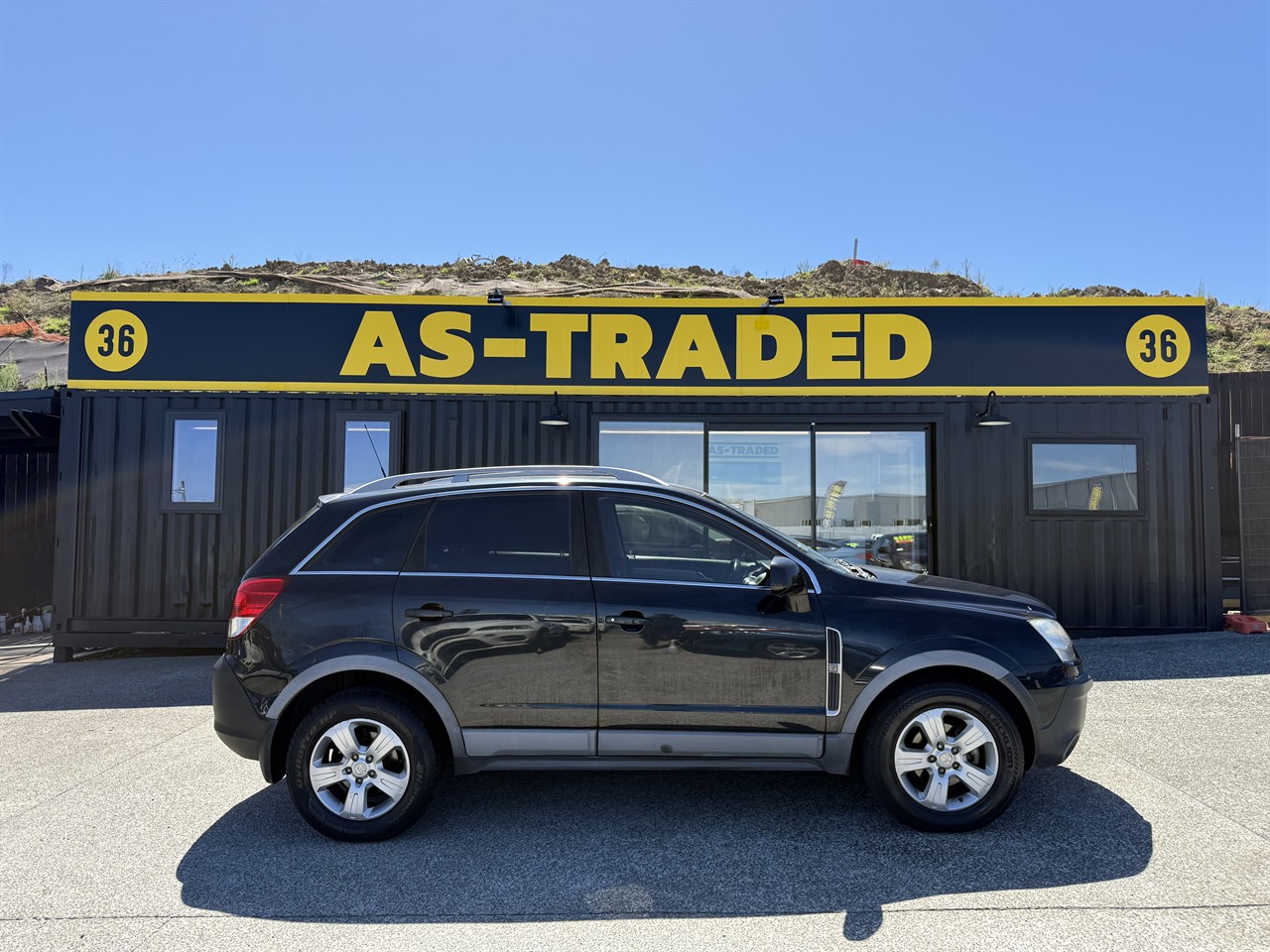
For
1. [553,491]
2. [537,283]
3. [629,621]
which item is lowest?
[629,621]

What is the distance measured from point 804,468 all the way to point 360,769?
6570 mm

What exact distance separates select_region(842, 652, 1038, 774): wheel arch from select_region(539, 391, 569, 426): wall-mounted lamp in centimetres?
560

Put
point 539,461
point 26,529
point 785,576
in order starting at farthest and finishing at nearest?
point 26,529
point 539,461
point 785,576

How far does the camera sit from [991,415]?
355 inches

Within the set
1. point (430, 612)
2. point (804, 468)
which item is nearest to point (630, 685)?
point (430, 612)

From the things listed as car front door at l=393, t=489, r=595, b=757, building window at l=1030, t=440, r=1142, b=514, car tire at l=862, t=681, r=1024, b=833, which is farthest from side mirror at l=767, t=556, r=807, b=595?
building window at l=1030, t=440, r=1142, b=514

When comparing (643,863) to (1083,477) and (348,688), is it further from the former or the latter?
(1083,477)

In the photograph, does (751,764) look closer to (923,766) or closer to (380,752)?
(923,766)

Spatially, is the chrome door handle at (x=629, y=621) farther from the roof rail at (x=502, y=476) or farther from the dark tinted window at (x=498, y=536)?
the roof rail at (x=502, y=476)

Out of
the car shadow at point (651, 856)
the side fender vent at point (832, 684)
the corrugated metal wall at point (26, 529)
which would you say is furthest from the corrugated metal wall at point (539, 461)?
the side fender vent at point (832, 684)

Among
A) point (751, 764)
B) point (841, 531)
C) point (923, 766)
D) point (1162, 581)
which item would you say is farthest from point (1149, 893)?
point (1162, 581)

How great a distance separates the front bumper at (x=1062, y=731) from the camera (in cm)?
400

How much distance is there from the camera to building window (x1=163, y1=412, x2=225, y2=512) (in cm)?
912

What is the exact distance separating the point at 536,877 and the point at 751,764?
115 centimetres
